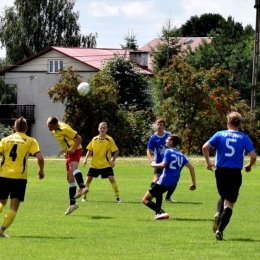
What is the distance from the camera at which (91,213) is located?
17000 millimetres

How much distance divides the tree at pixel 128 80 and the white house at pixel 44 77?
8384mm

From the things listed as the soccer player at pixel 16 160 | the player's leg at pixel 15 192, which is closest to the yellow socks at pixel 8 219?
the player's leg at pixel 15 192

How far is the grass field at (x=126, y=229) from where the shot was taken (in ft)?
36.0

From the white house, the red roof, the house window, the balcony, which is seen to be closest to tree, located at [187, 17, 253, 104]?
the red roof

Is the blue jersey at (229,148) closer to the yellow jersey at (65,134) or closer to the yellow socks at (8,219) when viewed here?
the yellow socks at (8,219)

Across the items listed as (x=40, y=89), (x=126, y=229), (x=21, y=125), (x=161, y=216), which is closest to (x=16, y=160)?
(x=21, y=125)

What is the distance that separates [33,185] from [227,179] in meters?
14.6

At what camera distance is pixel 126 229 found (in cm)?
1378

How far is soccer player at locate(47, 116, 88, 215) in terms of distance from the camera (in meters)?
16.5

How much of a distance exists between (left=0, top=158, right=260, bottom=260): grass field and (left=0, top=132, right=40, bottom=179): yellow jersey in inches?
36.9

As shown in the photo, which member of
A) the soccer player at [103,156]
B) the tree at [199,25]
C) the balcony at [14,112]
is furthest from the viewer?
the tree at [199,25]

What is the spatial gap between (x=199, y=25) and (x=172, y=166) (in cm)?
8950

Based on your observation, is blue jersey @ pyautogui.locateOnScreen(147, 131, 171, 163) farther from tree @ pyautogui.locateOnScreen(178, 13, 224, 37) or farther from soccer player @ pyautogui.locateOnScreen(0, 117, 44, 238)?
tree @ pyautogui.locateOnScreen(178, 13, 224, 37)

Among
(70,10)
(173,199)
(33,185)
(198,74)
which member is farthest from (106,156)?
(70,10)
